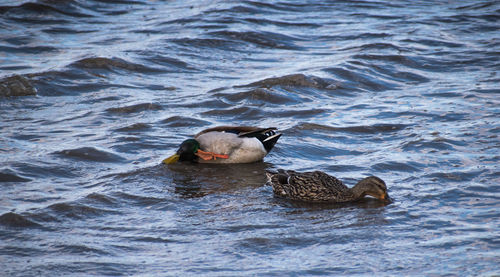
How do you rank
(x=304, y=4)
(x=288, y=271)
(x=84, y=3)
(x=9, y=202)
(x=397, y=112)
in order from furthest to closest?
(x=304, y=4) < (x=84, y=3) < (x=397, y=112) < (x=9, y=202) < (x=288, y=271)

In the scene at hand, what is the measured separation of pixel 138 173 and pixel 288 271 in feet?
10.5

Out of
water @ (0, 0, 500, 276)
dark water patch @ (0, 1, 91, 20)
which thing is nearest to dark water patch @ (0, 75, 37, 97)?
water @ (0, 0, 500, 276)

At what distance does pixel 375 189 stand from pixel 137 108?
15.6 ft

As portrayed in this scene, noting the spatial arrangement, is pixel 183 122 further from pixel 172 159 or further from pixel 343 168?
pixel 343 168

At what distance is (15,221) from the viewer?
6.35 metres

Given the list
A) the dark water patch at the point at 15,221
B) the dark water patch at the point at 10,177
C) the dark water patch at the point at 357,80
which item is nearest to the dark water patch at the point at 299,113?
the dark water patch at the point at 357,80

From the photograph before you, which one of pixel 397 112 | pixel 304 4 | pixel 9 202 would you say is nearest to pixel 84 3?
pixel 304 4

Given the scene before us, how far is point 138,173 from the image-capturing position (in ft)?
26.5

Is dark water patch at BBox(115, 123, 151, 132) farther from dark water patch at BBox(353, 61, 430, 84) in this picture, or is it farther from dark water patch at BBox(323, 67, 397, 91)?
dark water patch at BBox(353, 61, 430, 84)

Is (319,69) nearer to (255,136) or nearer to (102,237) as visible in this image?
(255,136)

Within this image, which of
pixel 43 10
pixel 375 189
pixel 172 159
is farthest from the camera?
pixel 43 10

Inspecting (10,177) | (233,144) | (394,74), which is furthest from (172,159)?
(394,74)

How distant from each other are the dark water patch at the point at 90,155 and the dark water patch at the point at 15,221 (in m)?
2.12

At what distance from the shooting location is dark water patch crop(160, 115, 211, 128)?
10055mm
